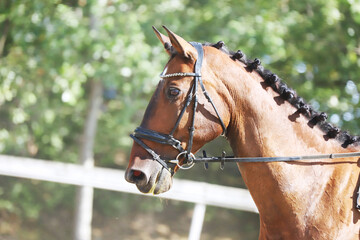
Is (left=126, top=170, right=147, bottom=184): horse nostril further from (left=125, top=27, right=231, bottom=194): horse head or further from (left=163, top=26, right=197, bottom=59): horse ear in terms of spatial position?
(left=163, top=26, right=197, bottom=59): horse ear

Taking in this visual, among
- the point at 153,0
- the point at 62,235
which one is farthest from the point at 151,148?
the point at 62,235

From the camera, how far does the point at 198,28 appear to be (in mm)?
7383

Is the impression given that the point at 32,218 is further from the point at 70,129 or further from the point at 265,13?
the point at 265,13

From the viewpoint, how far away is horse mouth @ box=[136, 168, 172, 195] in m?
2.40

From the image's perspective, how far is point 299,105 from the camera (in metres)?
2.59

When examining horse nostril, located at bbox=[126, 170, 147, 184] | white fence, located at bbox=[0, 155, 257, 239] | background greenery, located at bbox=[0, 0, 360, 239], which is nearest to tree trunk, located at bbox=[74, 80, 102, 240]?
background greenery, located at bbox=[0, 0, 360, 239]

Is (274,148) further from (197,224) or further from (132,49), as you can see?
(132,49)

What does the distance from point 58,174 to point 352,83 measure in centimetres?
538

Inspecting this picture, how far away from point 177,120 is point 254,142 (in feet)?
1.74

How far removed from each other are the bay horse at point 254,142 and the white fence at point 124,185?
7.58 feet

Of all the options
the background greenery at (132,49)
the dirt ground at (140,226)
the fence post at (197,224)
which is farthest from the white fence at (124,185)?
the dirt ground at (140,226)

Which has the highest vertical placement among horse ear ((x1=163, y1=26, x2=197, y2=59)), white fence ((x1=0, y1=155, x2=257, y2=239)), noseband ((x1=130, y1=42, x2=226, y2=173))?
horse ear ((x1=163, y1=26, x2=197, y2=59))

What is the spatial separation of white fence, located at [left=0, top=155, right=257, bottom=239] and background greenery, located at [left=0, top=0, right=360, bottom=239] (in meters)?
1.44

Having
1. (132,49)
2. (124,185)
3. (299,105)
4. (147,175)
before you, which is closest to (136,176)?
(147,175)
